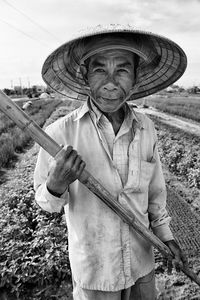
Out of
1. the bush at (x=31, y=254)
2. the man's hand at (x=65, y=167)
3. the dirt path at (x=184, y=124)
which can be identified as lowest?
the dirt path at (x=184, y=124)

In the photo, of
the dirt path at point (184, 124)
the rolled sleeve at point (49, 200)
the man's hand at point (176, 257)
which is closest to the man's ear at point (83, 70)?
the rolled sleeve at point (49, 200)

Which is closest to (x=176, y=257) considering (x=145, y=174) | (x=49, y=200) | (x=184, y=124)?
(x=145, y=174)

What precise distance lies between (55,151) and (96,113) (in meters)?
0.38

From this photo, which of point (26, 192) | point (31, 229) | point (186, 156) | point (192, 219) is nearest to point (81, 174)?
point (31, 229)

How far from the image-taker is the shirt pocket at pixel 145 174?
5.78ft

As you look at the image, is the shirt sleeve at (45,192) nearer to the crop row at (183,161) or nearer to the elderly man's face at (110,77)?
the elderly man's face at (110,77)

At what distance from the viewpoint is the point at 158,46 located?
6.22 ft

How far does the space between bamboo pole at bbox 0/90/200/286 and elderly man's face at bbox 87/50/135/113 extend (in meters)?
0.38

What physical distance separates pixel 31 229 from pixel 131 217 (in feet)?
10.3

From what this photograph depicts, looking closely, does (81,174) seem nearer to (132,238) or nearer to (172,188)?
(132,238)

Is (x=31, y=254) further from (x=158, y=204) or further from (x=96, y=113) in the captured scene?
(x=96, y=113)

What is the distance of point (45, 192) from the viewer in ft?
5.16

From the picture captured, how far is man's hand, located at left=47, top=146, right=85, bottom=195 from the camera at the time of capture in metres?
1.44

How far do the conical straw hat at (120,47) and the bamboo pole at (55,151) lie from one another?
18.7 inches
